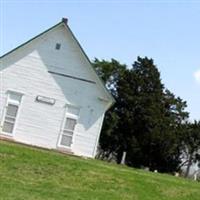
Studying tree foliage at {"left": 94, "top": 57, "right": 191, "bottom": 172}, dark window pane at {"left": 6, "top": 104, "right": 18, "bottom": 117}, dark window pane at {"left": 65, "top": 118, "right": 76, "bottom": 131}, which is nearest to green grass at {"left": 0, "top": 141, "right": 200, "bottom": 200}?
dark window pane at {"left": 65, "top": 118, "right": 76, "bottom": 131}

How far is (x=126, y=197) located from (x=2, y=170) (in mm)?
4167

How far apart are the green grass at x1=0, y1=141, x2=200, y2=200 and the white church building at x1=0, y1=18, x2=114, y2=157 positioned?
33.0 ft

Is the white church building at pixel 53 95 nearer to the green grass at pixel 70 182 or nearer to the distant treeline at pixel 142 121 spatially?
the green grass at pixel 70 182

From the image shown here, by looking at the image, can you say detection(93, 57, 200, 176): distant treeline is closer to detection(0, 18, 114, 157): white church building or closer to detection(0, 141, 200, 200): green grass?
detection(0, 18, 114, 157): white church building

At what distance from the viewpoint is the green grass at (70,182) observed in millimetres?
17875

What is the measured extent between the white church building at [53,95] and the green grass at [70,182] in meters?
10.1

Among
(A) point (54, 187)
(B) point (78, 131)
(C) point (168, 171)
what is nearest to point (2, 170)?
(A) point (54, 187)

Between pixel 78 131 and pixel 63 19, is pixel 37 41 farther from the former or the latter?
pixel 78 131

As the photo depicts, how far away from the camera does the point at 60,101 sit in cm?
3394

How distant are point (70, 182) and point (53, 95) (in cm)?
1422

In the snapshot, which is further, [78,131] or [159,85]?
[159,85]

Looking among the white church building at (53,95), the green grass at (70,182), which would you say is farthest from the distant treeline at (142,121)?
the green grass at (70,182)

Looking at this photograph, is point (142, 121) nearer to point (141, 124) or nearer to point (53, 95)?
point (141, 124)

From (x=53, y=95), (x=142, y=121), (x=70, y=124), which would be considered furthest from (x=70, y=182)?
(x=142, y=121)
